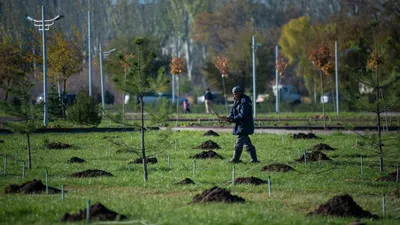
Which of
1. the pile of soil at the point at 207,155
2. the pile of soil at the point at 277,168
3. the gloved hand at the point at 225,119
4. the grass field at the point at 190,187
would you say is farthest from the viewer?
the pile of soil at the point at 207,155

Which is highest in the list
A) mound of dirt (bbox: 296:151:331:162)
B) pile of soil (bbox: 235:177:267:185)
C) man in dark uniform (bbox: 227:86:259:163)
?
man in dark uniform (bbox: 227:86:259:163)

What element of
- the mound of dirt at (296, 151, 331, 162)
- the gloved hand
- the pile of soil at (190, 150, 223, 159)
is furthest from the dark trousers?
the pile of soil at (190, 150, 223, 159)

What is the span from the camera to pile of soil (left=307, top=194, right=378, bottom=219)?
42.1 ft

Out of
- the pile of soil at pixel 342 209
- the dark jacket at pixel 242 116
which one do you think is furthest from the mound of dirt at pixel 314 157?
the pile of soil at pixel 342 209

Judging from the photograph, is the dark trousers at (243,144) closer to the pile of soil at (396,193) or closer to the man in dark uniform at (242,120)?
the man in dark uniform at (242,120)

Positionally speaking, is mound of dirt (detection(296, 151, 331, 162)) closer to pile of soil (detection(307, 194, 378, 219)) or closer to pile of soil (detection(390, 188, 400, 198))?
→ pile of soil (detection(390, 188, 400, 198))

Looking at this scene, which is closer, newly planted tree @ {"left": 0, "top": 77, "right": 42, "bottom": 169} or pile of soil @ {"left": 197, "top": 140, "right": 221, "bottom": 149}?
newly planted tree @ {"left": 0, "top": 77, "right": 42, "bottom": 169}

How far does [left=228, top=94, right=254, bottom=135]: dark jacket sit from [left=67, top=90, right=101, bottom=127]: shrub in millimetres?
16634

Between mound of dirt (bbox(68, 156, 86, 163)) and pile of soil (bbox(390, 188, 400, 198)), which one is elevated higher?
mound of dirt (bbox(68, 156, 86, 163))

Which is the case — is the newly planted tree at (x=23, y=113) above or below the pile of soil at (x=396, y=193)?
above

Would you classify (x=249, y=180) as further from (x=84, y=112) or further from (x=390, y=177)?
(x=84, y=112)

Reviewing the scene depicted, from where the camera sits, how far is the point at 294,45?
9362 centimetres

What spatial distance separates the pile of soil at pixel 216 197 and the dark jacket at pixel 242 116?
6.70 m

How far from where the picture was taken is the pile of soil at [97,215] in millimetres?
11805
